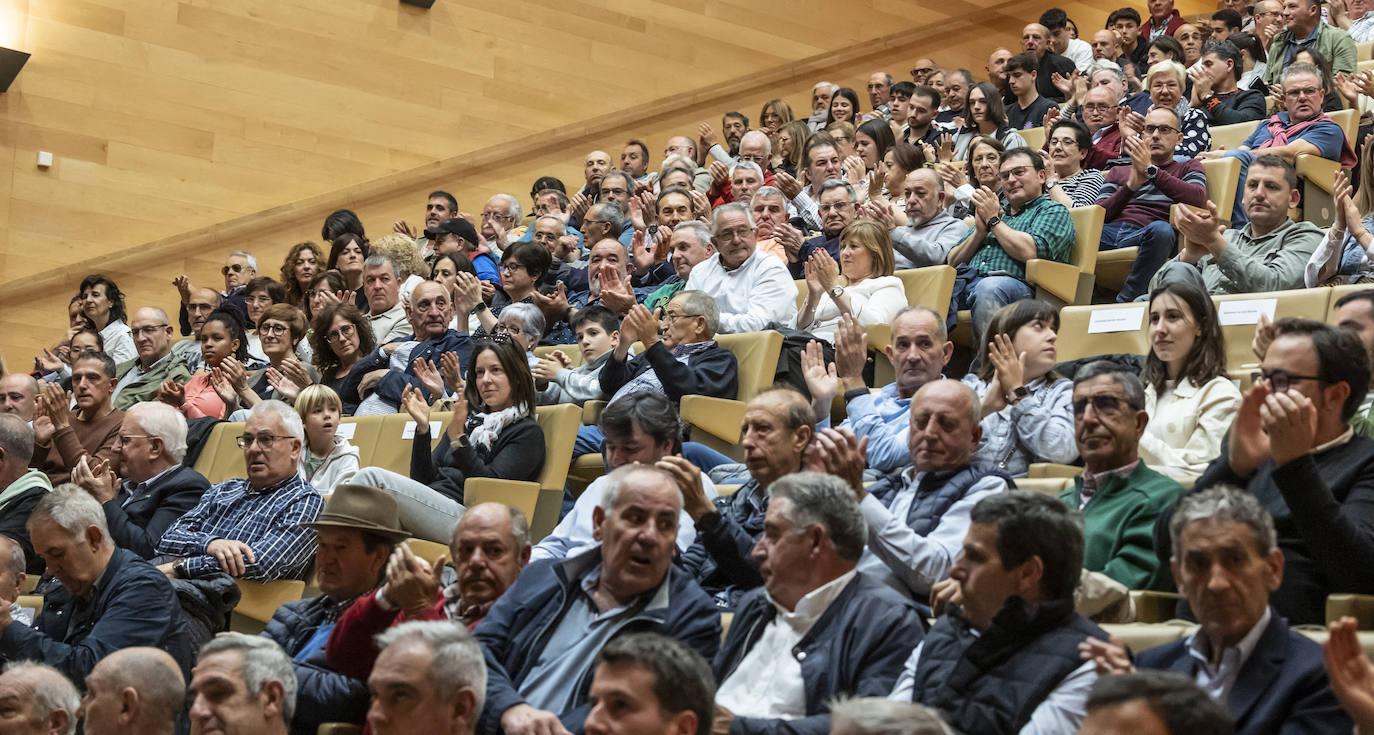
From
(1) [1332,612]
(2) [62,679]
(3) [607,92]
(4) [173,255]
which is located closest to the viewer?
(1) [1332,612]

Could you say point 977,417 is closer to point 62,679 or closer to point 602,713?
point 602,713

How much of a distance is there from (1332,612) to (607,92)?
6751mm

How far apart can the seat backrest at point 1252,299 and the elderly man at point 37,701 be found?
95.2 inches

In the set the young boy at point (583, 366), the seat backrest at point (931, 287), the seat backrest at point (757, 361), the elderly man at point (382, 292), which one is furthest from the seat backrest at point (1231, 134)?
the elderly man at point (382, 292)

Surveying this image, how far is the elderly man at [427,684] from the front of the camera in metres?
2.03

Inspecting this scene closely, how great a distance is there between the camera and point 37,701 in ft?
7.93

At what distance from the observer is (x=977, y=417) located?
2682mm

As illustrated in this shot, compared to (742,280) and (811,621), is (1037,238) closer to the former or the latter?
(742,280)

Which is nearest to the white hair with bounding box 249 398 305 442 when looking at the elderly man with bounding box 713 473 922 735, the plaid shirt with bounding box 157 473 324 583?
the plaid shirt with bounding box 157 473 324 583

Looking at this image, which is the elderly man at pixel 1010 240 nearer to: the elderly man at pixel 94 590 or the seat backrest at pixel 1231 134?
the seat backrest at pixel 1231 134

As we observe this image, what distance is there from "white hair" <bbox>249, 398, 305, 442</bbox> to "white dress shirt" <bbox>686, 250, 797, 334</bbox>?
1.35 meters

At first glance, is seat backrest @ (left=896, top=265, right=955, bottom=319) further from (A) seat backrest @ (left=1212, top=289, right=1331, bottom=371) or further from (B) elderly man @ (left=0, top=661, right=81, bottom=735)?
(B) elderly man @ (left=0, top=661, right=81, bottom=735)

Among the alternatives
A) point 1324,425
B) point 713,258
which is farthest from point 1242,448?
point 713,258

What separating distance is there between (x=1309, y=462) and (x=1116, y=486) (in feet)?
1.59
